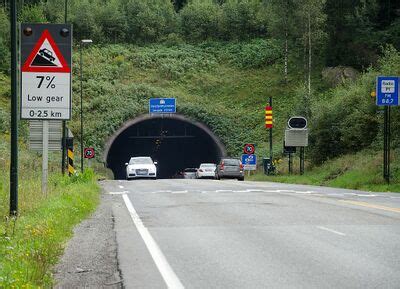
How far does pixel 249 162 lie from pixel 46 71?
36.3 m

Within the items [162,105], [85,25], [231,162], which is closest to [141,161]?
[231,162]

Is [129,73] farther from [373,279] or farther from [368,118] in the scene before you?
[373,279]

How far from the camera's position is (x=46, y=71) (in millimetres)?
17750

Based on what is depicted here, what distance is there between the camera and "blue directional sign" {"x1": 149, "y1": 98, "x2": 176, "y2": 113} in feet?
200

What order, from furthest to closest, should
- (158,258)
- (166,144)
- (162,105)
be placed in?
(166,144)
(162,105)
(158,258)

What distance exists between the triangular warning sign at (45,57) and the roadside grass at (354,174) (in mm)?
16508

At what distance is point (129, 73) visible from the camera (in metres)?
75.6

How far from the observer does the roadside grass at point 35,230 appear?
8.34 metres

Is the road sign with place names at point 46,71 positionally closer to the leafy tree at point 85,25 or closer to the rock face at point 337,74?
the rock face at point 337,74

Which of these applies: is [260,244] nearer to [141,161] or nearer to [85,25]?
[141,161]

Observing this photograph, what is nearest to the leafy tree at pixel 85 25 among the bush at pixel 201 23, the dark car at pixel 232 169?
the bush at pixel 201 23

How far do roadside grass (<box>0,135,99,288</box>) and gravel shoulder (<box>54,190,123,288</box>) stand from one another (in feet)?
0.57

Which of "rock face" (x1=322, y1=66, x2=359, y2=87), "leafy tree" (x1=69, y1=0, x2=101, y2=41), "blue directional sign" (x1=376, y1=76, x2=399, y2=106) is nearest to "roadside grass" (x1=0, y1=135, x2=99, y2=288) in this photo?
"blue directional sign" (x1=376, y1=76, x2=399, y2=106)

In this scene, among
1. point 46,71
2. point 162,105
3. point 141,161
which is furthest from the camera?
point 162,105
